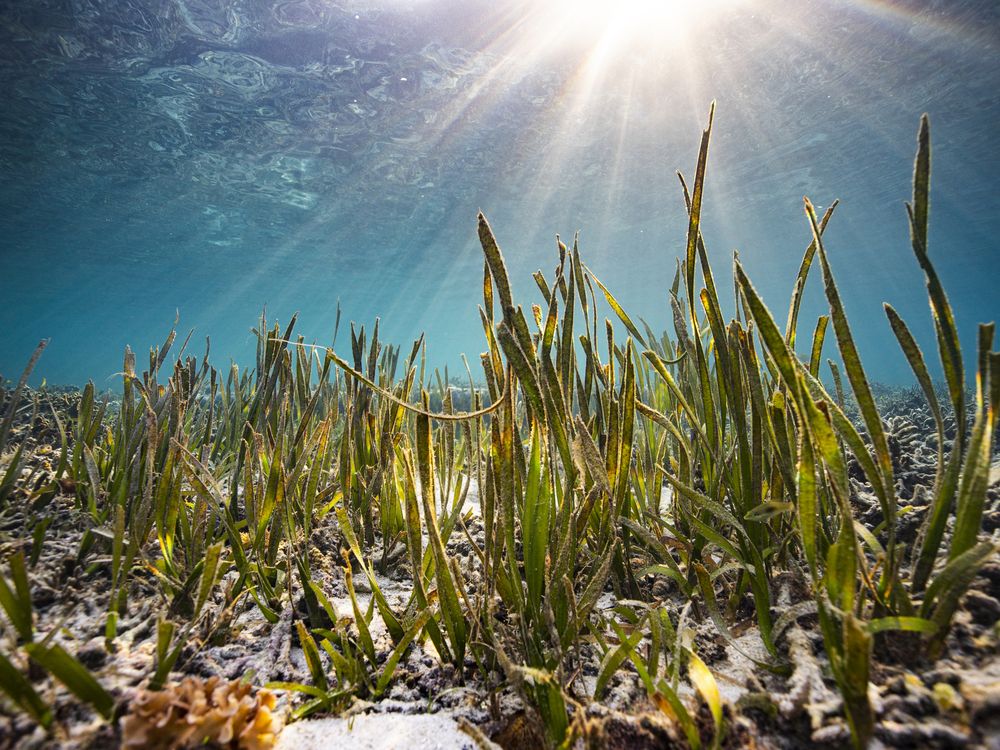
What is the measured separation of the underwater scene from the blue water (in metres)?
0.15

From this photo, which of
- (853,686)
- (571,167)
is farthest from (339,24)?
(853,686)

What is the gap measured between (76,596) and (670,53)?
16.0m

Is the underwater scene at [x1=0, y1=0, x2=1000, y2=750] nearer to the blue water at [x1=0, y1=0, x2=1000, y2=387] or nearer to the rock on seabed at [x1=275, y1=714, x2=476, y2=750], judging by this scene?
the rock on seabed at [x1=275, y1=714, x2=476, y2=750]

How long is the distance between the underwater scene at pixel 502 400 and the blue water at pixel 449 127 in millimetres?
148

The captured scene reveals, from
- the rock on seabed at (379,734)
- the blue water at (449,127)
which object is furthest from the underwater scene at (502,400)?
the blue water at (449,127)

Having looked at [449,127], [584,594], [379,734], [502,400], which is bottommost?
[379,734]

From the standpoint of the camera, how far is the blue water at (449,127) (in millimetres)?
10922

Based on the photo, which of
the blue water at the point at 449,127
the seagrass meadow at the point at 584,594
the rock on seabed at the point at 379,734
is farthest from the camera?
the blue water at the point at 449,127

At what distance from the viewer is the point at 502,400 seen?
1.01 meters

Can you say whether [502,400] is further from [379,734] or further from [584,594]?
[379,734]

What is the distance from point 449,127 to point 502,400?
54.5ft

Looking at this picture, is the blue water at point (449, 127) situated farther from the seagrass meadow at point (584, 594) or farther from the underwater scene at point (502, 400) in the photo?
the seagrass meadow at point (584, 594)

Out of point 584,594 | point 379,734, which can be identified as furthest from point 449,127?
point 379,734

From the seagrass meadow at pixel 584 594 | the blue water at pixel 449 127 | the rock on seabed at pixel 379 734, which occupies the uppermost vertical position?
the blue water at pixel 449 127
